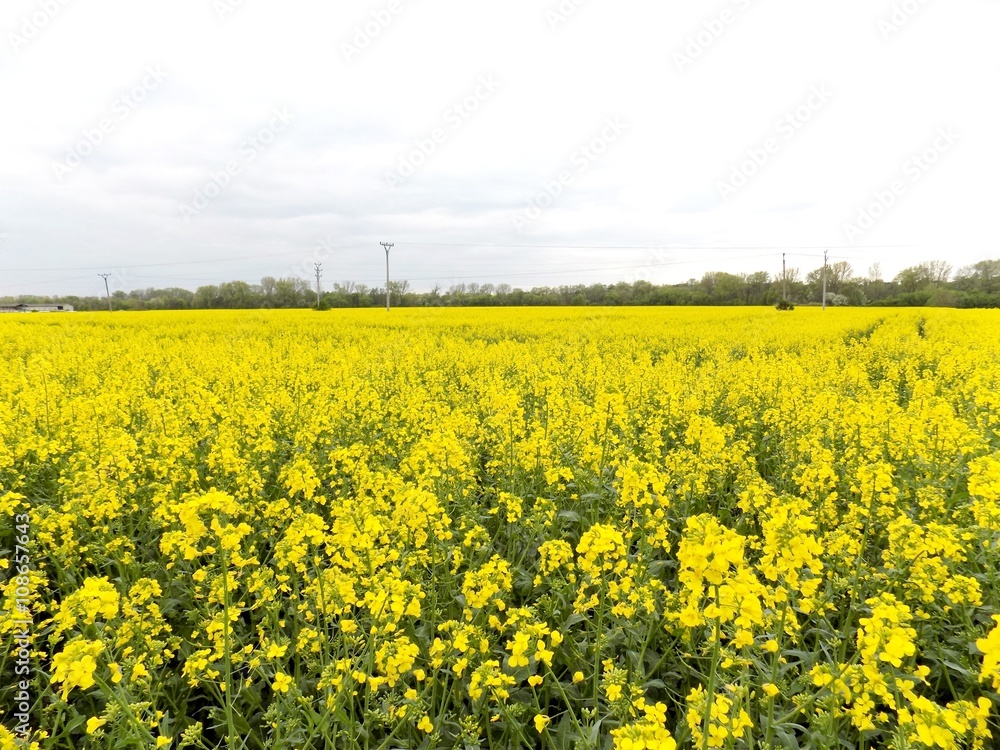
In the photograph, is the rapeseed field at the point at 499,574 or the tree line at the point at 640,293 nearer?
the rapeseed field at the point at 499,574

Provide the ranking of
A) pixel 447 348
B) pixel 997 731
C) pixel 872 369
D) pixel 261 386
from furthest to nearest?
pixel 447 348 → pixel 872 369 → pixel 261 386 → pixel 997 731

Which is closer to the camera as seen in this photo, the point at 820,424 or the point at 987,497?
the point at 987,497

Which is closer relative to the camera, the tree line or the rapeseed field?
the rapeseed field

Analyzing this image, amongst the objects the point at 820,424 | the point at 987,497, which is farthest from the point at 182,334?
the point at 987,497

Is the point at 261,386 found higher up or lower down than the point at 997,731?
higher up

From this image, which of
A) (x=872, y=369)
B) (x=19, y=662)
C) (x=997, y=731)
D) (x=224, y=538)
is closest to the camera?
(x=224, y=538)

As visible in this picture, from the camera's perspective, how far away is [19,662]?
2.60 meters

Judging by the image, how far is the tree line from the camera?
56.3m

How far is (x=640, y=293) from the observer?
58.9 meters

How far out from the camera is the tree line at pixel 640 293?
185 feet

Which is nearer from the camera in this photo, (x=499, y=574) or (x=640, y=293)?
(x=499, y=574)

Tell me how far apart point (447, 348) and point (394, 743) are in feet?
38.4

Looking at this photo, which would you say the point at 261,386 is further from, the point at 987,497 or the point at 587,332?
the point at 587,332

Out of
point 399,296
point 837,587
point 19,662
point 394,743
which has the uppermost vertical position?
point 399,296
